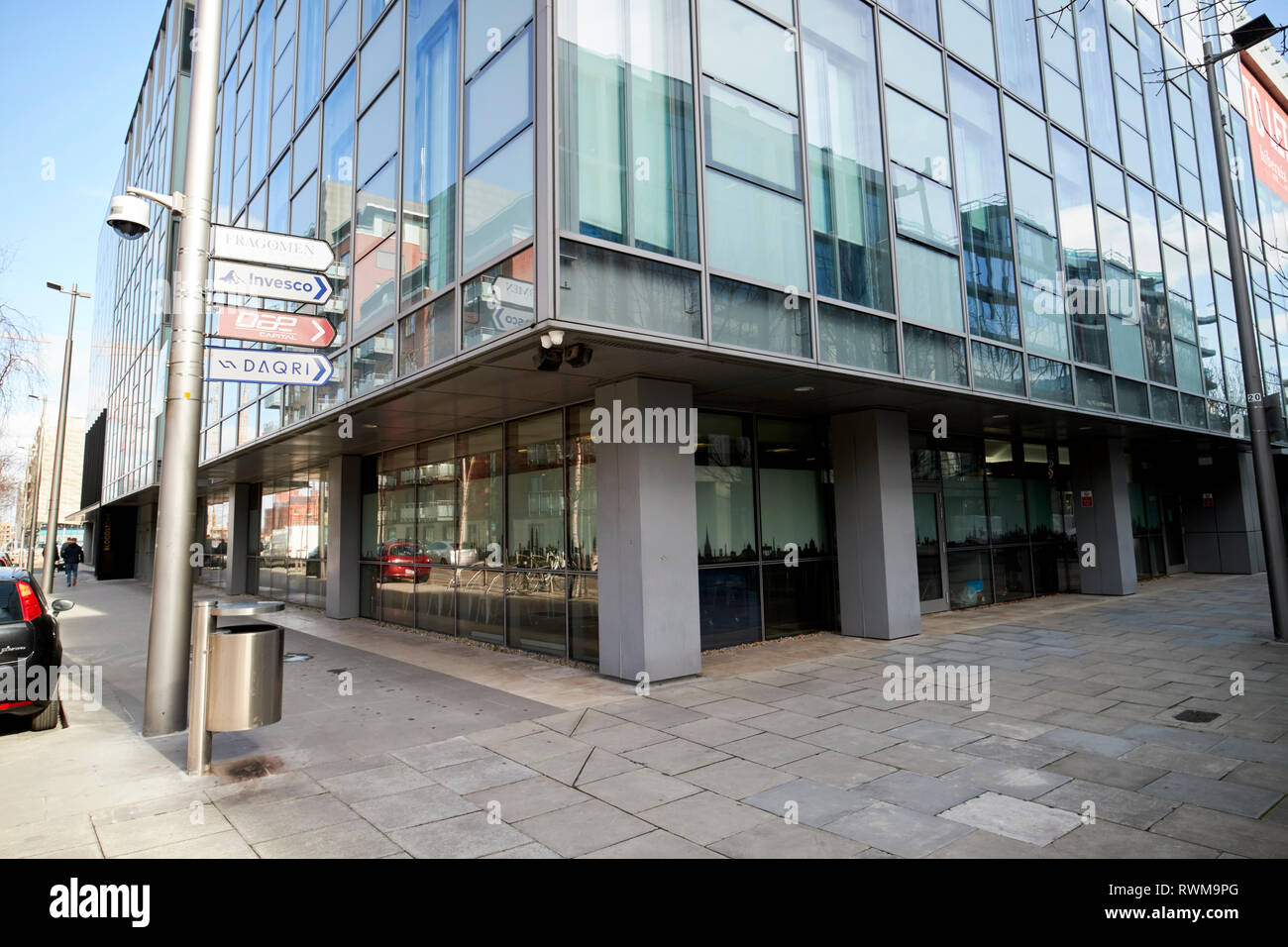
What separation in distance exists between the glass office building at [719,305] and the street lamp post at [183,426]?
8.27ft

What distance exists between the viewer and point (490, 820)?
4512 millimetres

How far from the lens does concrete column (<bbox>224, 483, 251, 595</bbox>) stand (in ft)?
74.7

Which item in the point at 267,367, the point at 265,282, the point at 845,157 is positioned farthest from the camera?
the point at 845,157

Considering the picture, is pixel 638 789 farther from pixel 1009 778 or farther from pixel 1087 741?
pixel 1087 741

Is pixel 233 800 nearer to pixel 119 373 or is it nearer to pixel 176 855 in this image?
pixel 176 855

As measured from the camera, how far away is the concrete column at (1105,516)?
1664 centimetres

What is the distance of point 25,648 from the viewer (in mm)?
6316

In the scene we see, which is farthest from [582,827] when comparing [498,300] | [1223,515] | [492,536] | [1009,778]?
[1223,515]

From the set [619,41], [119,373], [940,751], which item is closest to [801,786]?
[940,751]

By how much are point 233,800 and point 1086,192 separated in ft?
57.5

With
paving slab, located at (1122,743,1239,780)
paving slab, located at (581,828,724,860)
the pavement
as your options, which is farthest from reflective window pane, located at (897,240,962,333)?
paving slab, located at (581,828,724,860)

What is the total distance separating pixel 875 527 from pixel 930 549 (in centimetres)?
334

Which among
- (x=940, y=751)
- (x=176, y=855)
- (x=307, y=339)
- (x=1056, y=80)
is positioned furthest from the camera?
(x=1056, y=80)
